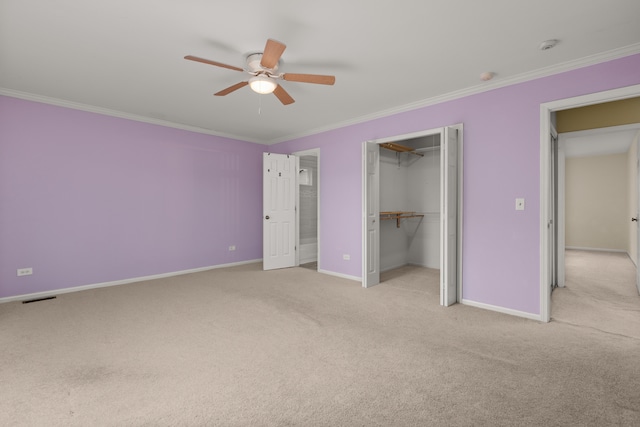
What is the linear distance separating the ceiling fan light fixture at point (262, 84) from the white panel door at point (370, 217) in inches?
70.9

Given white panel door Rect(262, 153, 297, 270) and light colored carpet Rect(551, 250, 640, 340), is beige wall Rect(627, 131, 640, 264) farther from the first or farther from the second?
white panel door Rect(262, 153, 297, 270)

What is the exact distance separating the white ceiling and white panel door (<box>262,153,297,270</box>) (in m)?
1.79

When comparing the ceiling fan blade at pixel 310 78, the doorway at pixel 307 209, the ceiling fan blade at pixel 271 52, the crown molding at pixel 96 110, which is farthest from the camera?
the doorway at pixel 307 209

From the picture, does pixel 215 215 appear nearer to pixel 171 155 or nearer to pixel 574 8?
pixel 171 155

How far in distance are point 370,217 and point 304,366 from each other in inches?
101

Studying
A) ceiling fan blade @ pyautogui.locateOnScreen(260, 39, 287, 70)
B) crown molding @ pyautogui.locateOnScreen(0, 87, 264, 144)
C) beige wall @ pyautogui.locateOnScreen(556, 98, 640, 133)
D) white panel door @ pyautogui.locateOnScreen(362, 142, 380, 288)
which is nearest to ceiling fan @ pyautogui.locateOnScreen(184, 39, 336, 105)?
ceiling fan blade @ pyautogui.locateOnScreen(260, 39, 287, 70)

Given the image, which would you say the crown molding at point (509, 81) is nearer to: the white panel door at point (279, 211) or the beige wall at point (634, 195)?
the white panel door at point (279, 211)

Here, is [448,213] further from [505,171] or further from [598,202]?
[598,202]

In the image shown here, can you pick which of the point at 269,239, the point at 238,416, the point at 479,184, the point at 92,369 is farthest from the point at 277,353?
the point at 269,239

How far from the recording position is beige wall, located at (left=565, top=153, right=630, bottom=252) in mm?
7371

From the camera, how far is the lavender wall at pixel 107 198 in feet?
12.7

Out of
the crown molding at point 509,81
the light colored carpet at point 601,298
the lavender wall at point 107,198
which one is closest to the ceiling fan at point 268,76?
the crown molding at point 509,81

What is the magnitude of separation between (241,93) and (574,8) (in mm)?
3255

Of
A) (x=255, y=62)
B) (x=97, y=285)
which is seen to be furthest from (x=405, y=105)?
(x=97, y=285)
